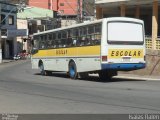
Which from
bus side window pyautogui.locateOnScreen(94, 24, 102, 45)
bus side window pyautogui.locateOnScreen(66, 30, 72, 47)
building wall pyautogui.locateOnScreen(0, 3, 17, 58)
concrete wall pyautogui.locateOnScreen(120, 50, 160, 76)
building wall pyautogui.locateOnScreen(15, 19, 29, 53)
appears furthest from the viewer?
building wall pyautogui.locateOnScreen(15, 19, 29, 53)

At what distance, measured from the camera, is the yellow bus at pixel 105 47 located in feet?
78.3

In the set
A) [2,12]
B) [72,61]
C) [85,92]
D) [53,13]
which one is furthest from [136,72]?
[53,13]

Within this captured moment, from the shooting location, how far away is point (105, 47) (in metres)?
23.8

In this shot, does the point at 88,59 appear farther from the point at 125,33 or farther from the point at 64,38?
the point at 64,38

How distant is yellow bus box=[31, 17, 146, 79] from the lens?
78.3ft

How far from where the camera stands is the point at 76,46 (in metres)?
26.7

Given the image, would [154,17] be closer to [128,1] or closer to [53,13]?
[128,1]

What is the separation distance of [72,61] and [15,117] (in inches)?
606

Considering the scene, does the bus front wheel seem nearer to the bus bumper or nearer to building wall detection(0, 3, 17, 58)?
the bus bumper

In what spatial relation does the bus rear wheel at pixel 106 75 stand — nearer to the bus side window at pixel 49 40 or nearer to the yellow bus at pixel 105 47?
the yellow bus at pixel 105 47

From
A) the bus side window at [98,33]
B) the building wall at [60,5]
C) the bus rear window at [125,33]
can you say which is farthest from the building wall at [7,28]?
the bus rear window at [125,33]

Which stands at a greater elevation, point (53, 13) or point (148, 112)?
point (53, 13)

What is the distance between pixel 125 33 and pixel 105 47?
139 cm

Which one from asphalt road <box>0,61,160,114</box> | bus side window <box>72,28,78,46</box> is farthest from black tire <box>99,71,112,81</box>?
asphalt road <box>0,61,160,114</box>
